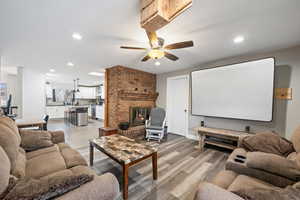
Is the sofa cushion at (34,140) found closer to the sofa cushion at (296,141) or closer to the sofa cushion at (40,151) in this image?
the sofa cushion at (40,151)

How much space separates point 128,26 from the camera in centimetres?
188

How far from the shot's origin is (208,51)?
2.78 meters

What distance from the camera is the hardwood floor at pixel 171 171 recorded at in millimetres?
1670

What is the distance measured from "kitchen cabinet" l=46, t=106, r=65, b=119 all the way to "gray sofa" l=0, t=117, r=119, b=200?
6.45 metres

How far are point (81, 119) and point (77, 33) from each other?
14.9 ft

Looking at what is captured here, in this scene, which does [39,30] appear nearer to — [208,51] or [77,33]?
[77,33]

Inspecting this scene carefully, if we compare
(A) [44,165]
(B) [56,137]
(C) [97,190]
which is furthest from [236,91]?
(B) [56,137]

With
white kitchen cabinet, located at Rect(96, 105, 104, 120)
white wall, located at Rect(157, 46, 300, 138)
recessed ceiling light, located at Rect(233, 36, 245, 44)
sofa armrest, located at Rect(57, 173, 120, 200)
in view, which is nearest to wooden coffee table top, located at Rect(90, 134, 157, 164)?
A: sofa armrest, located at Rect(57, 173, 120, 200)

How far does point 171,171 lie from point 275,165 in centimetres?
144

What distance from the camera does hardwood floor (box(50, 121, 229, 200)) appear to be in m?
1.67

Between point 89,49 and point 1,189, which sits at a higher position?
point 89,49

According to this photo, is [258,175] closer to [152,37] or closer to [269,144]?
[269,144]

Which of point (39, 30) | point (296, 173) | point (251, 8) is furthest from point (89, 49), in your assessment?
point (296, 173)

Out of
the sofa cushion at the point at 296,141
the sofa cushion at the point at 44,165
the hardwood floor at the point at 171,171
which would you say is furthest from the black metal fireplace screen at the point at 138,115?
the sofa cushion at the point at 296,141
